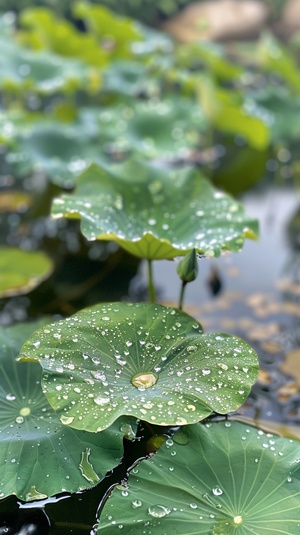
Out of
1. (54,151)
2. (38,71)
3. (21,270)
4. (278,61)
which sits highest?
(278,61)

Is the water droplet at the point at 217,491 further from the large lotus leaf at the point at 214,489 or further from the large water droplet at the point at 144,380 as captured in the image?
the large water droplet at the point at 144,380

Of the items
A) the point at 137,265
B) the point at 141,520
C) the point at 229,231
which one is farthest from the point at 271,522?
the point at 137,265

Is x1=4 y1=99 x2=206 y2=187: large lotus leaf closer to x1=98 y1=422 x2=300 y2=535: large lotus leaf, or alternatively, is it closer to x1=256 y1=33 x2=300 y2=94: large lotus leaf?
x1=256 y1=33 x2=300 y2=94: large lotus leaf

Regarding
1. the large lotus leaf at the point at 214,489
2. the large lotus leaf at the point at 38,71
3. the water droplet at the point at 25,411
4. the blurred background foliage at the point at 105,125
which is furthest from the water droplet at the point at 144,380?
the large lotus leaf at the point at 38,71

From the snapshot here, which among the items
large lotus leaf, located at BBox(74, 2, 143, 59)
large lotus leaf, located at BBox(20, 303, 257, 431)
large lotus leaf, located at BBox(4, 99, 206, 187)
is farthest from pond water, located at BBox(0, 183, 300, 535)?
large lotus leaf, located at BBox(74, 2, 143, 59)

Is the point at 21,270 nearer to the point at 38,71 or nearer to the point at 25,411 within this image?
the point at 25,411

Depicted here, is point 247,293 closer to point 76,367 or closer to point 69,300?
point 69,300

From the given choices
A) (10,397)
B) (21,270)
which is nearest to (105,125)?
(21,270)
